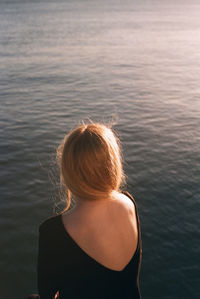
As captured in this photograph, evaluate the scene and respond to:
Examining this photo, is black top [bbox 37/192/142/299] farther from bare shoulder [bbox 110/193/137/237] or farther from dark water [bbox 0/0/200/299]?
dark water [bbox 0/0/200/299]

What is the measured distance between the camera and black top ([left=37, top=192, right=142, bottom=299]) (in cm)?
263

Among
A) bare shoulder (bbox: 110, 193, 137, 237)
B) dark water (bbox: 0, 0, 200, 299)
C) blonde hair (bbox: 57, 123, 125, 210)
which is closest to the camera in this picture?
blonde hair (bbox: 57, 123, 125, 210)

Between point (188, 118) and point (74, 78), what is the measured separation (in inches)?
486

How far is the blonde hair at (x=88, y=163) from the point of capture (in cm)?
260

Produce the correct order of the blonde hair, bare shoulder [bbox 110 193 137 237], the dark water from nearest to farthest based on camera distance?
the blonde hair
bare shoulder [bbox 110 193 137 237]
the dark water

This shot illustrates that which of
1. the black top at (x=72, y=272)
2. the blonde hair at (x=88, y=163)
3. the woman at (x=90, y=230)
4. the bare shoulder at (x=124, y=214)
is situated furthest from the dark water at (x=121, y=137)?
the blonde hair at (x=88, y=163)

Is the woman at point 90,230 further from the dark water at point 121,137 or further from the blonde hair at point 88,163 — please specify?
the dark water at point 121,137

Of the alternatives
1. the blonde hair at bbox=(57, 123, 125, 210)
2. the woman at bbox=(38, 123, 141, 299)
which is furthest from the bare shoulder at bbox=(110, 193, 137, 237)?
the blonde hair at bbox=(57, 123, 125, 210)

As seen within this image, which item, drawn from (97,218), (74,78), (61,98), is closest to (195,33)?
(74,78)

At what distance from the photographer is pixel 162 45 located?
152ft

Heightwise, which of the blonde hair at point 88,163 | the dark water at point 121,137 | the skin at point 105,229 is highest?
the blonde hair at point 88,163

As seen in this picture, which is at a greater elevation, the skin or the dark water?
the skin

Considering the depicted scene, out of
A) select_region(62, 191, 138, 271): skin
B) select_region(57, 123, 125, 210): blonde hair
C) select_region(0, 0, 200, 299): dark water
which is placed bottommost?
select_region(0, 0, 200, 299): dark water

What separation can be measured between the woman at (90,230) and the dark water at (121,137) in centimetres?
590
